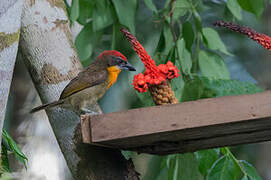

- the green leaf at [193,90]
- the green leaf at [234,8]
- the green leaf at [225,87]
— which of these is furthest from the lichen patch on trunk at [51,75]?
the green leaf at [234,8]

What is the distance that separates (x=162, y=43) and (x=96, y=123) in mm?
1489

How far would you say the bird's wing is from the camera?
2.55 meters

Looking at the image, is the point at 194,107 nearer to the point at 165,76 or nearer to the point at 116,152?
the point at 165,76

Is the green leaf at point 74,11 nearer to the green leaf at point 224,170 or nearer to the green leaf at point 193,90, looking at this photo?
the green leaf at point 193,90

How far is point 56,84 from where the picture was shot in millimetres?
2666

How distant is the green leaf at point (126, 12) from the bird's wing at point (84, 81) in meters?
0.52

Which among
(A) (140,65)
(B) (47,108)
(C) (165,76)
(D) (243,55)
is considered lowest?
(D) (243,55)

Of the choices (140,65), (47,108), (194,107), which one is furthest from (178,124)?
(140,65)

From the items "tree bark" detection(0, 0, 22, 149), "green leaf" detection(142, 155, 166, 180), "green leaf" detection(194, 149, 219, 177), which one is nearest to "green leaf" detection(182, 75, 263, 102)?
"green leaf" detection(194, 149, 219, 177)

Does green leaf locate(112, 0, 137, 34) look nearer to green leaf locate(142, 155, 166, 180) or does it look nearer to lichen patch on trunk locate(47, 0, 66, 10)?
lichen patch on trunk locate(47, 0, 66, 10)

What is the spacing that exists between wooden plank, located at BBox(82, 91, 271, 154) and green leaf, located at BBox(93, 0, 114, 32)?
1.28m

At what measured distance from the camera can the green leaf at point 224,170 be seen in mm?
2781

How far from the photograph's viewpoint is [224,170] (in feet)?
9.20

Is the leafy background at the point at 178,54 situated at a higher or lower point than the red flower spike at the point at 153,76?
lower
